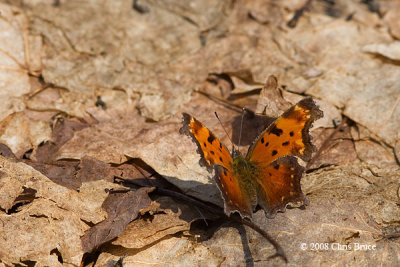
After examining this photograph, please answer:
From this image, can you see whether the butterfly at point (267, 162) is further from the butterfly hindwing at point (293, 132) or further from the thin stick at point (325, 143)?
the thin stick at point (325, 143)

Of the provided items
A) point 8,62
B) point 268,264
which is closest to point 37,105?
point 8,62

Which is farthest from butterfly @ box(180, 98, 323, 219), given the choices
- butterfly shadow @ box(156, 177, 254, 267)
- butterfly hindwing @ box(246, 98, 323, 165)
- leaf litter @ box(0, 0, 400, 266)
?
butterfly shadow @ box(156, 177, 254, 267)

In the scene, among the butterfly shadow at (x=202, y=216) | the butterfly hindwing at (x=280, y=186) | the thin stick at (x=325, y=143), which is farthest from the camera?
the thin stick at (x=325, y=143)

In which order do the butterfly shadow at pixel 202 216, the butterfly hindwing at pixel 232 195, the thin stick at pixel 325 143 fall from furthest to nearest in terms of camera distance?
the thin stick at pixel 325 143, the butterfly shadow at pixel 202 216, the butterfly hindwing at pixel 232 195

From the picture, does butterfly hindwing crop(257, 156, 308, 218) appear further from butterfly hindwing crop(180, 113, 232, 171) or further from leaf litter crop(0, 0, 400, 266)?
butterfly hindwing crop(180, 113, 232, 171)

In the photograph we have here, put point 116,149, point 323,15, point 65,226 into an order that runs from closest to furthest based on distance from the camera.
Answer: point 65,226 → point 116,149 → point 323,15

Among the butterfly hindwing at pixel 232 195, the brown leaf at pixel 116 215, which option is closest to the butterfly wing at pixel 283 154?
the butterfly hindwing at pixel 232 195

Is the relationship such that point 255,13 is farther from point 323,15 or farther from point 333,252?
point 333,252

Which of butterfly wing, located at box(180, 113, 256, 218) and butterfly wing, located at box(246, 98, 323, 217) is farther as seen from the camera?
butterfly wing, located at box(246, 98, 323, 217)

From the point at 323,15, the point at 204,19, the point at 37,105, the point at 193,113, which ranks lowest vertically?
the point at 37,105
